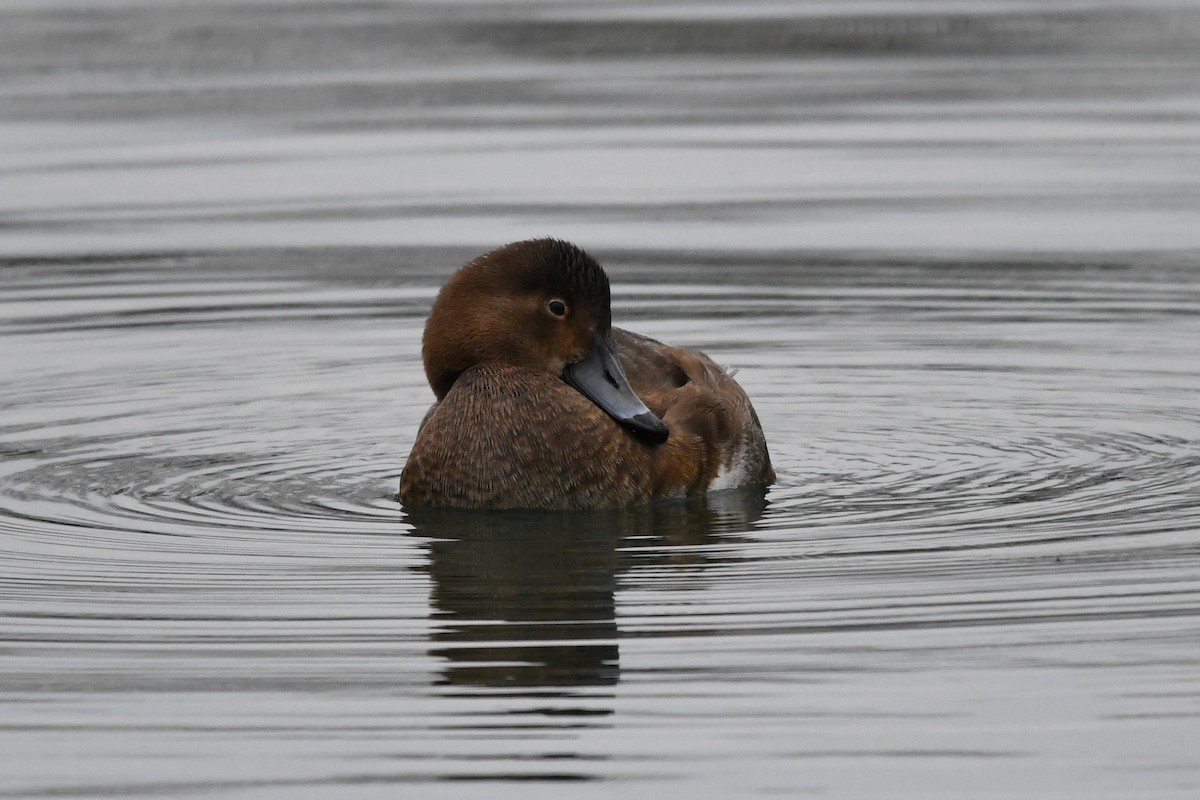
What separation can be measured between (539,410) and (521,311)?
13.9 inches

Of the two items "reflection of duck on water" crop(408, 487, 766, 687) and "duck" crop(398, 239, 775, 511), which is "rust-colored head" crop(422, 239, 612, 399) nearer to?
"duck" crop(398, 239, 775, 511)

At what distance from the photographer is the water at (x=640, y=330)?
5902mm

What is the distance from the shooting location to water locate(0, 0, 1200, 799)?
590 centimetres

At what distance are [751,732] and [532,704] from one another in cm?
58

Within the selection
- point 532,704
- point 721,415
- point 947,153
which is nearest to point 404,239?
point 947,153

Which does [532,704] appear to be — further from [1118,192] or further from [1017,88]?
[1017,88]

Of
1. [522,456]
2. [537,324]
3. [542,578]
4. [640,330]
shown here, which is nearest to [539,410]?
[522,456]

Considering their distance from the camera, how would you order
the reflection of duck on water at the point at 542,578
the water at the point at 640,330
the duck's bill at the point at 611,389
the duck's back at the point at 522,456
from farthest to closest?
the duck's bill at the point at 611,389
the duck's back at the point at 522,456
the reflection of duck on water at the point at 542,578
the water at the point at 640,330

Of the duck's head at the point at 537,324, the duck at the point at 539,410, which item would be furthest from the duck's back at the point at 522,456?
the duck's head at the point at 537,324

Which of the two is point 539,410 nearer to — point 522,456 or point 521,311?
point 522,456

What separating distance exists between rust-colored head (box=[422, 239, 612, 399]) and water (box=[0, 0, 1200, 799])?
625mm

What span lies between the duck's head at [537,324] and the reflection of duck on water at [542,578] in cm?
45

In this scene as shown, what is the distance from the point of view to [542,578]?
7.50 metres

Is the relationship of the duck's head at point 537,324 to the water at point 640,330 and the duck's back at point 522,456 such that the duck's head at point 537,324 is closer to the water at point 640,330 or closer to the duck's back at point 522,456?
the duck's back at point 522,456
